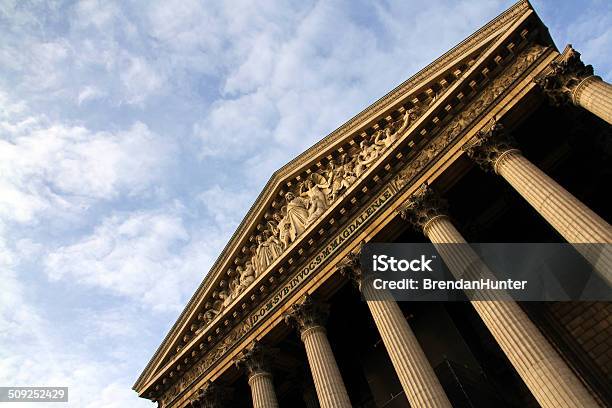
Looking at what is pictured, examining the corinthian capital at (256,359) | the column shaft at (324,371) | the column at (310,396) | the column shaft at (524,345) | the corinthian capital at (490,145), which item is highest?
the corinthian capital at (490,145)

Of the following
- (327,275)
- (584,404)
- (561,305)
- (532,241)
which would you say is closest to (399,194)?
(327,275)

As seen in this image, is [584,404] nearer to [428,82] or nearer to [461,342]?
[461,342]

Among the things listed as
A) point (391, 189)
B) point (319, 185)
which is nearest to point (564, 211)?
point (391, 189)

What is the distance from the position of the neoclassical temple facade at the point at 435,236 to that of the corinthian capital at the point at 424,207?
0.04m

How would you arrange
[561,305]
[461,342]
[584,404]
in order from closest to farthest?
[584,404], [561,305], [461,342]

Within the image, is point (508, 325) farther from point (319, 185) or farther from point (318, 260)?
point (319, 185)

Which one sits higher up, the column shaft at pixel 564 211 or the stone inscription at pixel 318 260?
the stone inscription at pixel 318 260

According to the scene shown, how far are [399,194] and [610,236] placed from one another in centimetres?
623

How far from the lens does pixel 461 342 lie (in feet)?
50.1

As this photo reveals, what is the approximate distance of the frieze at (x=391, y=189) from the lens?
1376cm

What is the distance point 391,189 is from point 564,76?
5.70 metres

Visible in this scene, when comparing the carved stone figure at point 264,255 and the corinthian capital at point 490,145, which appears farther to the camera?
the carved stone figure at point 264,255

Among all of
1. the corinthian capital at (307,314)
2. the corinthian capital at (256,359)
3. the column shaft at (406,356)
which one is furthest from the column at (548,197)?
the corinthian capital at (256,359)

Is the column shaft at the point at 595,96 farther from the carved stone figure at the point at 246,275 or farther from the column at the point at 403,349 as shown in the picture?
the carved stone figure at the point at 246,275
